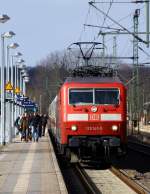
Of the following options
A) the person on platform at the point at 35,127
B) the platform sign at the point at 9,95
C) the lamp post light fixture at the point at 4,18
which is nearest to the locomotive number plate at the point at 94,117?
the lamp post light fixture at the point at 4,18

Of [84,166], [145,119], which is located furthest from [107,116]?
[145,119]

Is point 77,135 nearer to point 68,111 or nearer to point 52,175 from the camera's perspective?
point 68,111

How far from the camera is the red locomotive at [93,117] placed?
22.6 meters

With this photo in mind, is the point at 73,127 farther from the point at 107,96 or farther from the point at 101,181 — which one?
the point at 101,181

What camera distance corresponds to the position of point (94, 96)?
914 inches

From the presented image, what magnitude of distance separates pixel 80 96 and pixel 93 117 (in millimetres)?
957

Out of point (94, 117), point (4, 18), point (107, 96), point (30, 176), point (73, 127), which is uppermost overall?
point (4, 18)

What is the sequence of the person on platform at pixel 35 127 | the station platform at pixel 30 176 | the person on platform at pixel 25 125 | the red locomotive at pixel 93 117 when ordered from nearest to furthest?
the station platform at pixel 30 176, the red locomotive at pixel 93 117, the person on platform at pixel 35 127, the person on platform at pixel 25 125

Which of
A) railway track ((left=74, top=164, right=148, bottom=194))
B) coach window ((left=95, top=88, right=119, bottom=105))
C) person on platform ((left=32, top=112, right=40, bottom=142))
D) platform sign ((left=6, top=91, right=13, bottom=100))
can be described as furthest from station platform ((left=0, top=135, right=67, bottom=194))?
person on platform ((left=32, top=112, right=40, bottom=142))

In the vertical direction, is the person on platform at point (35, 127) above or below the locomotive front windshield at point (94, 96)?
below

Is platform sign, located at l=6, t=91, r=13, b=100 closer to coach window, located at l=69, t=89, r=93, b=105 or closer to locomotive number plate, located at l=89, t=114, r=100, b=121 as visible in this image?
coach window, located at l=69, t=89, r=93, b=105

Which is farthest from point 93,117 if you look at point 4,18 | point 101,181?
point 4,18

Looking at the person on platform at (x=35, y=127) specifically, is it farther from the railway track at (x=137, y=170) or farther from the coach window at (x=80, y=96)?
the coach window at (x=80, y=96)

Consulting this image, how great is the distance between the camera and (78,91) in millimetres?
23250
